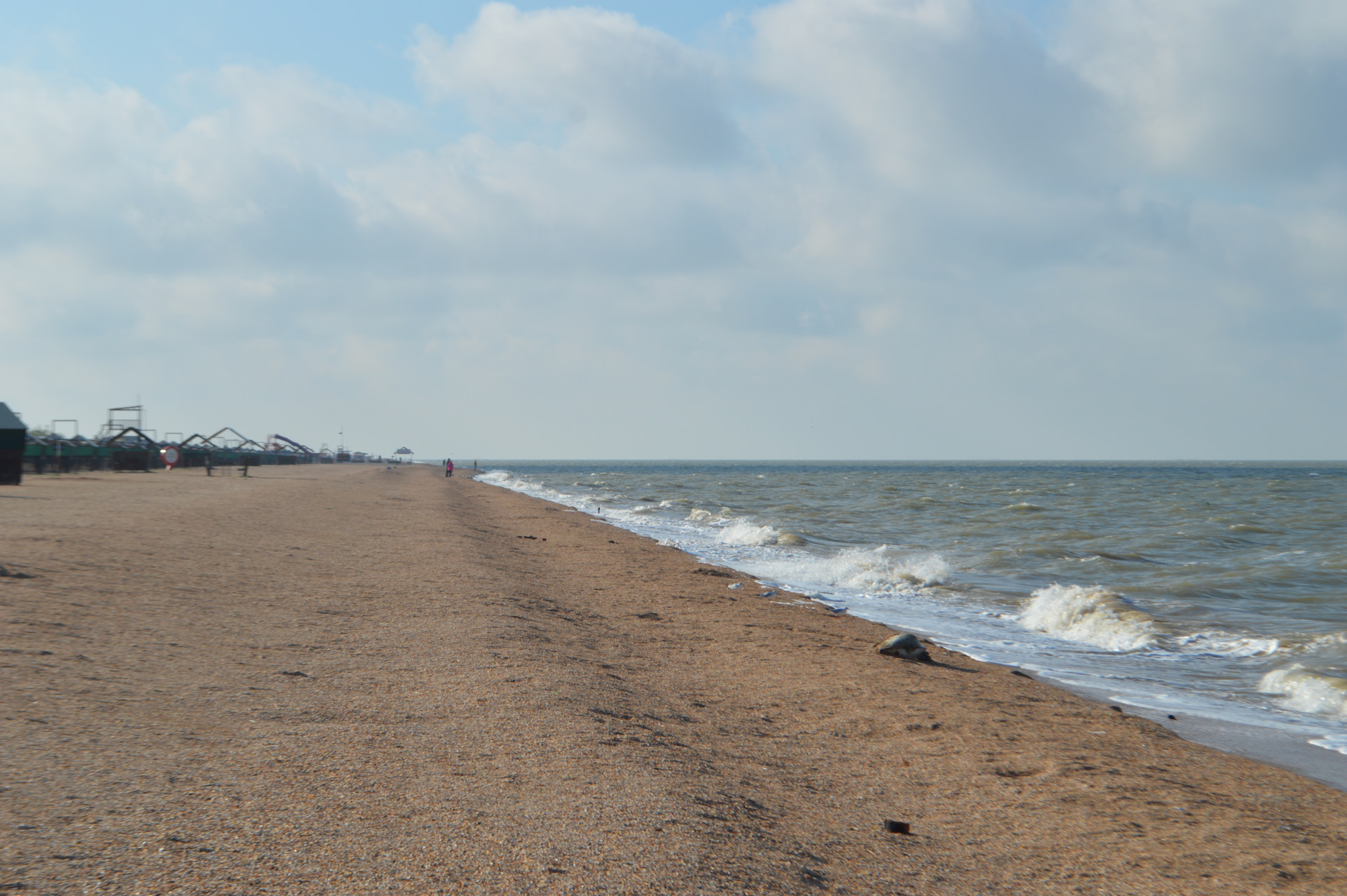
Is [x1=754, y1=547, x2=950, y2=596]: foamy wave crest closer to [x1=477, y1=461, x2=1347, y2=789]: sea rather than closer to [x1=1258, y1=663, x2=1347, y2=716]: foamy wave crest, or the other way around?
[x1=477, y1=461, x2=1347, y2=789]: sea

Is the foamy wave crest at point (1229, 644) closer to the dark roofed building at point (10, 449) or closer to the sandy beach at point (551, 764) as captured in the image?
the sandy beach at point (551, 764)

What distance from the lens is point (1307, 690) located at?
7980 millimetres

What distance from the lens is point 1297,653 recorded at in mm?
9633

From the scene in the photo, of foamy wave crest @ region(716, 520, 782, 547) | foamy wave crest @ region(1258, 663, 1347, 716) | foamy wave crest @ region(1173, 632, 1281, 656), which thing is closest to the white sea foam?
foamy wave crest @ region(1258, 663, 1347, 716)

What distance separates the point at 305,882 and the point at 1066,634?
34.7 ft

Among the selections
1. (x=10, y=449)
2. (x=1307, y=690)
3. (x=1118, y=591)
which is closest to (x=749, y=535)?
(x=1118, y=591)

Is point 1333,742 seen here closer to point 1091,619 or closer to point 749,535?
point 1091,619

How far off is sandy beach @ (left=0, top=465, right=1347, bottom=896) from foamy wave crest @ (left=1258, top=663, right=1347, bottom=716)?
2277mm

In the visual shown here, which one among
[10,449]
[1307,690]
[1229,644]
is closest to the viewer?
[1307,690]

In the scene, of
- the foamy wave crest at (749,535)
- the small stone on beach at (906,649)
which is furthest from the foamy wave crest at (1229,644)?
the foamy wave crest at (749,535)

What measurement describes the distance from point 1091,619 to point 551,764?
9.65 meters

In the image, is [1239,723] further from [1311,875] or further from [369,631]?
[369,631]

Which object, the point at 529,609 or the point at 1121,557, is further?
the point at 1121,557

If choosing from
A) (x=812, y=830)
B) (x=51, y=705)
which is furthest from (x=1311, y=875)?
(x=51, y=705)
